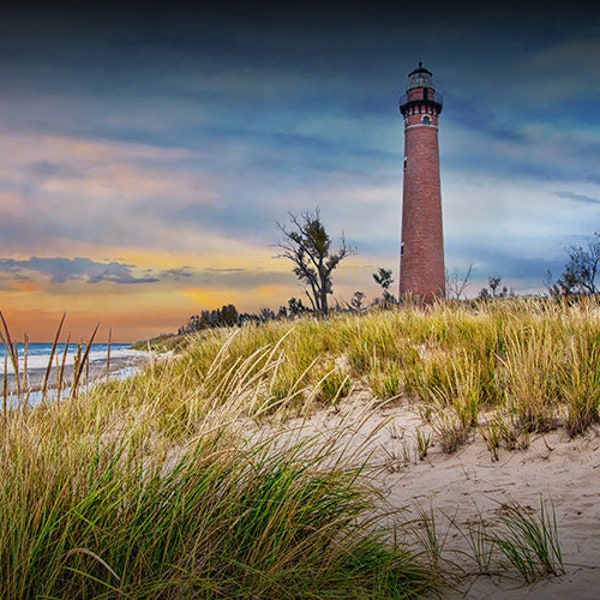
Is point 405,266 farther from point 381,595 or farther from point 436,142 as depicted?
point 381,595

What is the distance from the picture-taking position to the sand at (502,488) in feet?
7.62

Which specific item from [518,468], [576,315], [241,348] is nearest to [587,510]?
[518,468]

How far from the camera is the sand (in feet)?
7.62

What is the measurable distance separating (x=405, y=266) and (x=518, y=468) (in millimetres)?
27478

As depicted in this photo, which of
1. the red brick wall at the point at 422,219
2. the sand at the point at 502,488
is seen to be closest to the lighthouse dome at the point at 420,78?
the red brick wall at the point at 422,219

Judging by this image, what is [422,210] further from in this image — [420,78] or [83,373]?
[83,373]

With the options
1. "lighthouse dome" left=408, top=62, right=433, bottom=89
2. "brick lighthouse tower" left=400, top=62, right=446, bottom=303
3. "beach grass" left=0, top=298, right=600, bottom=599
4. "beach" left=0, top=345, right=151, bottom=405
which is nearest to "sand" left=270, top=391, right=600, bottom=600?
"beach grass" left=0, top=298, right=600, bottom=599

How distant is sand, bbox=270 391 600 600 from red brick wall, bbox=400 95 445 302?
84.8ft

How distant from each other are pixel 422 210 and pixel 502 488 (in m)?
27.9

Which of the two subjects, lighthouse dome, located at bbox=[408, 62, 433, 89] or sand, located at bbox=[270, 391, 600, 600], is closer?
sand, located at bbox=[270, 391, 600, 600]

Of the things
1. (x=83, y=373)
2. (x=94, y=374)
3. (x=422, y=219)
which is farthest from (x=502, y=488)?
(x=422, y=219)

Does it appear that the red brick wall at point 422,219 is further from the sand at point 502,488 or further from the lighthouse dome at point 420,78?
the sand at point 502,488

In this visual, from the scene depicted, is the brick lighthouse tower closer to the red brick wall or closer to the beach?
the red brick wall

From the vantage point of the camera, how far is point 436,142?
103 ft
